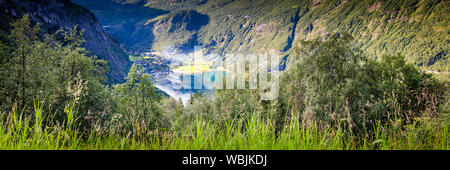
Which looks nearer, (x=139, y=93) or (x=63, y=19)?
(x=139, y=93)

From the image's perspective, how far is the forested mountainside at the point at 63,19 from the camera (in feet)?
347

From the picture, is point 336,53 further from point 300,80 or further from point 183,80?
A: point 183,80

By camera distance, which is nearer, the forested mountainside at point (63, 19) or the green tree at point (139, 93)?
the green tree at point (139, 93)

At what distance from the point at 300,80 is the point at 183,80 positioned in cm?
18913

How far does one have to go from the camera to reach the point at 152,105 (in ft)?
55.1

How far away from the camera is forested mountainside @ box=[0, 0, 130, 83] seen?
10569 cm

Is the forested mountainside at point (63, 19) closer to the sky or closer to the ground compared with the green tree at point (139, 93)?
closer to the sky

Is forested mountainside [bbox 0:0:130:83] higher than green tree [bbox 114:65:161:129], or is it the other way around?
forested mountainside [bbox 0:0:130:83]

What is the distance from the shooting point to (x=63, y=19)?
152125 millimetres

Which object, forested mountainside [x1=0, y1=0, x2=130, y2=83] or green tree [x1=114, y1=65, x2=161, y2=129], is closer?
green tree [x1=114, y1=65, x2=161, y2=129]
